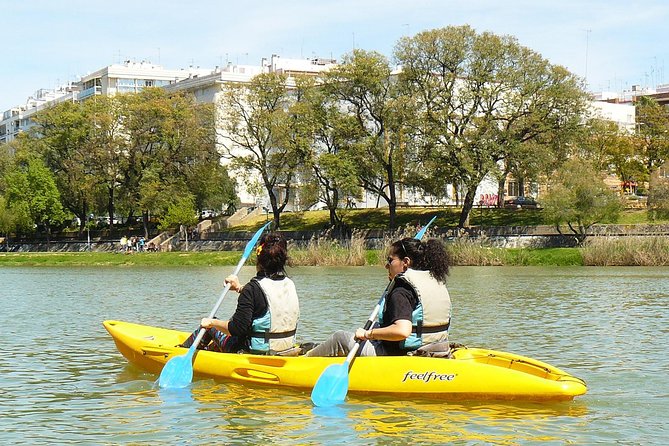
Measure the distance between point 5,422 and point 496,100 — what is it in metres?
41.8

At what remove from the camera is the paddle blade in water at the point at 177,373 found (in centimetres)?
1026

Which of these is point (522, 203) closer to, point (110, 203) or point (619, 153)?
point (619, 153)

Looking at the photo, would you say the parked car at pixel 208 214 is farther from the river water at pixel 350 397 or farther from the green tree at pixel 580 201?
the river water at pixel 350 397

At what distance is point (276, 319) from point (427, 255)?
187cm

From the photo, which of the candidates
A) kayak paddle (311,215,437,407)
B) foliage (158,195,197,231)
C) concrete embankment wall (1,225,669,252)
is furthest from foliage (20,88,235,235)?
kayak paddle (311,215,437,407)

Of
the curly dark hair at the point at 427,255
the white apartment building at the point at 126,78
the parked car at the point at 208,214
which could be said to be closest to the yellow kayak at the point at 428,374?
the curly dark hair at the point at 427,255

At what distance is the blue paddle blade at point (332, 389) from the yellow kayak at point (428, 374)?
0.18 m

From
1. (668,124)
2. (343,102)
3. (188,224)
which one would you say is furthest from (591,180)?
(188,224)

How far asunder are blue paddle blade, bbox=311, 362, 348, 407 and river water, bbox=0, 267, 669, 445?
0.11 meters

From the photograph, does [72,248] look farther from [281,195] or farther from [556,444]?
[556,444]

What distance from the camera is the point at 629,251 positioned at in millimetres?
34000

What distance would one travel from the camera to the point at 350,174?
161 feet

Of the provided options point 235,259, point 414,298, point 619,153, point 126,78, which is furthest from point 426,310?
point 126,78

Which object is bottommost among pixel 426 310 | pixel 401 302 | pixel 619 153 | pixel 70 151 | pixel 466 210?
pixel 426 310
